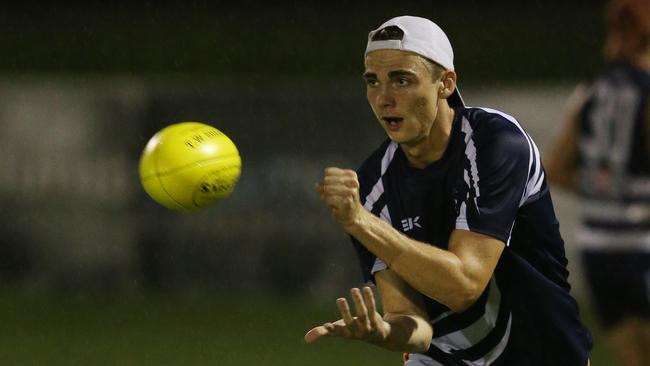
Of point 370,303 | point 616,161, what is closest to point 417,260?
point 370,303

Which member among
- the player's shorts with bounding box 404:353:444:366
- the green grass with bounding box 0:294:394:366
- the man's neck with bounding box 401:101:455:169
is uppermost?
the man's neck with bounding box 401:101:455:169

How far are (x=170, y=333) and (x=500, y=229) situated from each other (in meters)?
6.59

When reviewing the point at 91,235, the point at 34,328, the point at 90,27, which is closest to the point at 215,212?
the point at 91,235

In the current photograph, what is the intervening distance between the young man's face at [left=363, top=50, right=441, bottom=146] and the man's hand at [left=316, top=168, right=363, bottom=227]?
0.59 metres

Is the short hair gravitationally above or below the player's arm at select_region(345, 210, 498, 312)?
above

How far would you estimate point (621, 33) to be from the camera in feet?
18.2

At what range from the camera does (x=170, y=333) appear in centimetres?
1060

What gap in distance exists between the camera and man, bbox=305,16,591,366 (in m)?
4.43

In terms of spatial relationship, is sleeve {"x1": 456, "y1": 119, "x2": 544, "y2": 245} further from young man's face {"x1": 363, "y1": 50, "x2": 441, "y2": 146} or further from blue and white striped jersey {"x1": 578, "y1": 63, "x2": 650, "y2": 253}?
blue and white striped jersey {"x1": 578, "y1": 63, "x2": 650, "y2": 253}

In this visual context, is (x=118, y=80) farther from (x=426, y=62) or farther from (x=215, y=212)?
(x=426, y=62)

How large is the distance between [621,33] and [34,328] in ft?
22.8

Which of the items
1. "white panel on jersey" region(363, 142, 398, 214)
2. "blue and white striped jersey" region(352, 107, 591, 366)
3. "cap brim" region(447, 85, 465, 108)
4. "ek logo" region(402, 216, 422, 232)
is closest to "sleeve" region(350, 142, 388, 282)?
"white panel on jersey" region(363, 142, 398, 214)

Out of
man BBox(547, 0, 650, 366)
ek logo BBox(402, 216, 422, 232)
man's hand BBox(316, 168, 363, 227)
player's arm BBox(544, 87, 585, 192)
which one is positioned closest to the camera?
man's hand BBox(316, 168, 363, 227)

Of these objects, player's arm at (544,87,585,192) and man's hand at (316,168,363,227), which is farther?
player's arm at (544,87,585,192)
